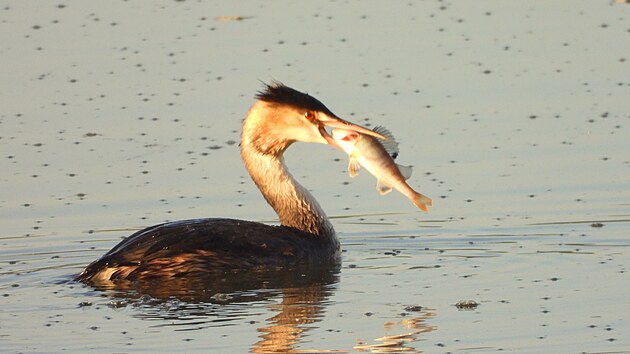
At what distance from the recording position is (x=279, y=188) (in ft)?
50.8

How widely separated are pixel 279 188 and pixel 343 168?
7.42 feet

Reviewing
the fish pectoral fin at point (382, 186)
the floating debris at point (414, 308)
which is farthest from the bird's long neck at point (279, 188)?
the floating debris at point (414, 308)

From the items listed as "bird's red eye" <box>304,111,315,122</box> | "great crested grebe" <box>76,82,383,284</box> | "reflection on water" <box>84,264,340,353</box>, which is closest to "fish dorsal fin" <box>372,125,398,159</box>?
"great crested grebe" <box>76,82,383,284</box>

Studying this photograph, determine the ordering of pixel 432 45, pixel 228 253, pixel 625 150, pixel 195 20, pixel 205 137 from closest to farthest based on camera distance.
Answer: pixel 228 253 → pixel 625 150 → pixel 205 137 → pixel 432 45 → pixel 195 20

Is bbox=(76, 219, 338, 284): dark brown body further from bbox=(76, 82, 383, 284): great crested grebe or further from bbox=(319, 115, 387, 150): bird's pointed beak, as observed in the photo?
bbox=(319, 115, 387, 150): bird's pointed beak

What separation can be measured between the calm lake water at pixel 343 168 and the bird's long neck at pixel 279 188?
0.49 meters

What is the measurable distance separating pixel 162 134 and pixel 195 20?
5.27 metres

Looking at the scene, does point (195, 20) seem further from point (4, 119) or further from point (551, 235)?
point (551, 235)

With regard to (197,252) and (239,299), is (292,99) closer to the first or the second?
(197,252)

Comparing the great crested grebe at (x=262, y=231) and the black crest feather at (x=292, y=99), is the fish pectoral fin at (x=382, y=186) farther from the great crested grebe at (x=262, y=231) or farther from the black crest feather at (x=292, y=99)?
the black crest feather at (x=292, y=99)

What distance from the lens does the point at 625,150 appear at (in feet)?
56.9

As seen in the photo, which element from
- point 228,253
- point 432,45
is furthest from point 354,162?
point 432,45

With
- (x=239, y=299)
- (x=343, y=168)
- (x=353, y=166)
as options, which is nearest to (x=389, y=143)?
(x=353, y=166)

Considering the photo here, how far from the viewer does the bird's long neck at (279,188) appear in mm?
15375
